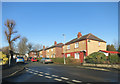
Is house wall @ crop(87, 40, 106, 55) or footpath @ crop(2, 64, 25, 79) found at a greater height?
house wall @ crop(87, 40, 106, 55)

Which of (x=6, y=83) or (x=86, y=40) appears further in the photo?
(x=86, y=40)

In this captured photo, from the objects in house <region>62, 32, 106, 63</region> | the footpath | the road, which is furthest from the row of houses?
the road

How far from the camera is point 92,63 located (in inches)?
780

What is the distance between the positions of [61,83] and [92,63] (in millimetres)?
13538

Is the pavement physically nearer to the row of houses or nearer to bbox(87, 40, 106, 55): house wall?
the row of houses

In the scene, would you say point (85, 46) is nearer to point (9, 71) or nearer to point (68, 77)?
point (9, 71)

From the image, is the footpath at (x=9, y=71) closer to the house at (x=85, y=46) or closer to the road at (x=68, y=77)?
the road at (x=68, y=77)

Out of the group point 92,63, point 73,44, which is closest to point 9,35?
point 73,44

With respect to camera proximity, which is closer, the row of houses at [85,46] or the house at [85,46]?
the house at [85,46]

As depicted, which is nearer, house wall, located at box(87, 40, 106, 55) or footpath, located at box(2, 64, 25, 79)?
footpath, located at box(2, 64, 25, 79)

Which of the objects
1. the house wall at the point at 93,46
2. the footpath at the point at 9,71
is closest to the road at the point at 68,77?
the footpath at the point at 9,71

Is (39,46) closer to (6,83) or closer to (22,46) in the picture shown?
(22,46)

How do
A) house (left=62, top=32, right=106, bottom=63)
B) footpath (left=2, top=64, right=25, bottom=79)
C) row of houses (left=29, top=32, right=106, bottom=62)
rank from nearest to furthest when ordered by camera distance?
1. footpath (left=2, top=64, right=25, bottom=79)
2. house (left=62, top=32, right=106, bottom=63)
3. row of houses (left=29, top=32, right=106, bottom=62)

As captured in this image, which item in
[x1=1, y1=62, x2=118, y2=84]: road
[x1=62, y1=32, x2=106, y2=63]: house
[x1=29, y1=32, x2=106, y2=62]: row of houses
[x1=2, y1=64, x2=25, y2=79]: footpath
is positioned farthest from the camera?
[x1=29, y1=32, x2=106, y2=62]: row of houses
